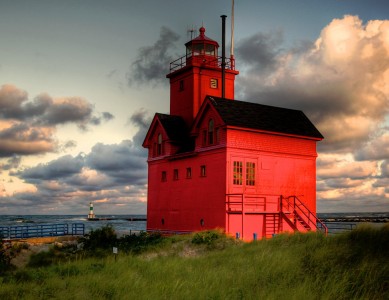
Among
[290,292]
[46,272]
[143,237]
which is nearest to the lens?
[290,292]

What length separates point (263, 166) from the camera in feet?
98.8

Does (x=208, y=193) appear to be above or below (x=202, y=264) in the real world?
above

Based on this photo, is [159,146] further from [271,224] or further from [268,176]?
[271,224]

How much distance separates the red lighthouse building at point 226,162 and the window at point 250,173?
0.06 meters

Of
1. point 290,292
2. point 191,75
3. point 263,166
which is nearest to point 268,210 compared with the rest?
point 263,166

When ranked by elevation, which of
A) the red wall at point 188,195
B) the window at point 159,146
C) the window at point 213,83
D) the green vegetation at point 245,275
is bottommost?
the green vegetation at point 245,275

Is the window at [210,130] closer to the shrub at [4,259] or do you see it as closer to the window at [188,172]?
the window at [188,172]

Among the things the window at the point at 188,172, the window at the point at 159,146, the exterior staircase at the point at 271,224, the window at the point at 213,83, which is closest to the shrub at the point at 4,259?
the window at the point at 188,172

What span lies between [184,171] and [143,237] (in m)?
5.17

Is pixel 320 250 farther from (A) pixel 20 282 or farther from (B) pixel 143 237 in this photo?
(B) pixel 143 237

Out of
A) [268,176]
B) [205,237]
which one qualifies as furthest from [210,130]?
[205,237]

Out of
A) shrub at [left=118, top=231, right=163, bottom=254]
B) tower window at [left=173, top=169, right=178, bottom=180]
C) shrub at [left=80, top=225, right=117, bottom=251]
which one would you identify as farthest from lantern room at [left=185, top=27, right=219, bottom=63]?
shrub at [left=80, top=225, right=117, bottom=251]

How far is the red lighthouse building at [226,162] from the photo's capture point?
28.9m

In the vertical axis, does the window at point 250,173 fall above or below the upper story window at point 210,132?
below
